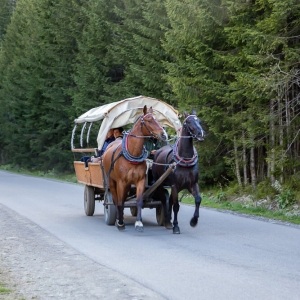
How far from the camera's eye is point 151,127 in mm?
12516

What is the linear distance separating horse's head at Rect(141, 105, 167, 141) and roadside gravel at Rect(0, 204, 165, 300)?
2694 millimetres

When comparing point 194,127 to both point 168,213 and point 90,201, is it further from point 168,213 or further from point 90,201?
point 90,201

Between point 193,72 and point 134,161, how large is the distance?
21.4ft

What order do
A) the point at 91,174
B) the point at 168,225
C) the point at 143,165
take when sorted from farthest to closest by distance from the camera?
the point at 91,174 → the point at 168,225 → the point at 143,165

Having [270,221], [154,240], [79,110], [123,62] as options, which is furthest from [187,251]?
[79,110]

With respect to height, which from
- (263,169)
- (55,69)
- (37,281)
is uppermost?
(55,69)

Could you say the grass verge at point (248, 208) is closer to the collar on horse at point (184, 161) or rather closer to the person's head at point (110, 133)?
the collar on horse at point (184, 161)

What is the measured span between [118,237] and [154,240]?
846mm

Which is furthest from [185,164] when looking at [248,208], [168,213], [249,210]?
[248,208]

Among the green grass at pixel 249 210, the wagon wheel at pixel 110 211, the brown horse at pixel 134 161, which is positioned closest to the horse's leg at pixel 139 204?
the brown horse at pixel 134 161

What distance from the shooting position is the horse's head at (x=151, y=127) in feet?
40.5

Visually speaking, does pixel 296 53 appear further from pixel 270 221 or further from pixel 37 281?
pixel 37 281

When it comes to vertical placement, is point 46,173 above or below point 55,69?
below

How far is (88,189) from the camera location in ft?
52.6
